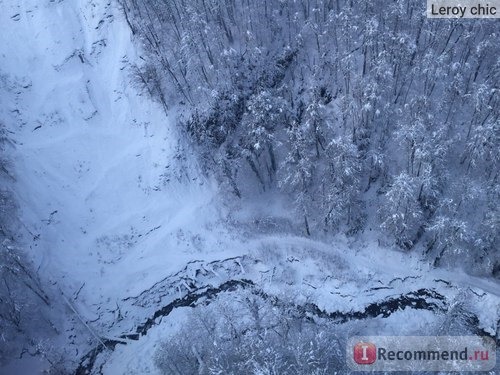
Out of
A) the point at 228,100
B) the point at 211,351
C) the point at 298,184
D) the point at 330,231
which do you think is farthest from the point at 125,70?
the point at 211,351

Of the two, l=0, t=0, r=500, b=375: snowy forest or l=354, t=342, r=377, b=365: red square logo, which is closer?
l=354, t=342, r=377, b=365: red square logo

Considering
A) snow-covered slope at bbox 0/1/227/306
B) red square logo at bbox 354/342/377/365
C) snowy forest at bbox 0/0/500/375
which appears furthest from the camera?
snow-covered slope at bbox 0/1/227/306

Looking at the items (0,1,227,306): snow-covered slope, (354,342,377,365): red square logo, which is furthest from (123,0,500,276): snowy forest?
(354,342,377,365): red square logo

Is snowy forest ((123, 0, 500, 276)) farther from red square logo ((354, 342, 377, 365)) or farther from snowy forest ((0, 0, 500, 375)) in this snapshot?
red square logo ((354, 342, 377, 365))

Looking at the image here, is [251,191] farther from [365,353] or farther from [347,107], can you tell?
[365,353]

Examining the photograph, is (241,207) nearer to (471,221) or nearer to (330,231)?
(330,231)

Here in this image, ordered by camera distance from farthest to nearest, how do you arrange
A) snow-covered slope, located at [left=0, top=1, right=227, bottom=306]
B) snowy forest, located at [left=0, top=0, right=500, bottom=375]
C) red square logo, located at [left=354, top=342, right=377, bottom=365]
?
snow-covered slope, located at [left=0, top=1, right=227, bottom=306]
snowy forest, located at [left=0, top=0, right=500, bottom=375]
red square logo, located at [left=354, top=342, right=377, bottom=365]
